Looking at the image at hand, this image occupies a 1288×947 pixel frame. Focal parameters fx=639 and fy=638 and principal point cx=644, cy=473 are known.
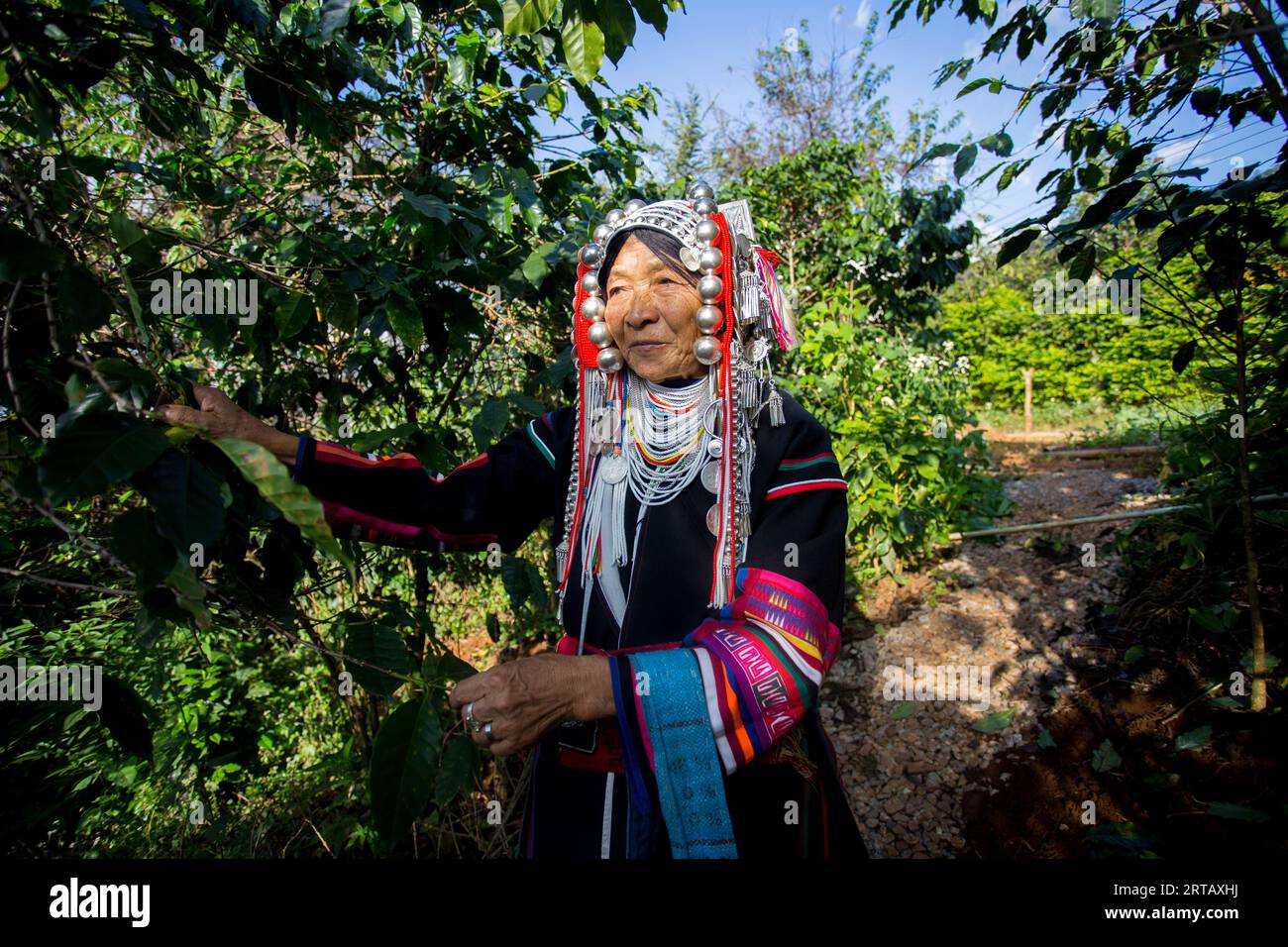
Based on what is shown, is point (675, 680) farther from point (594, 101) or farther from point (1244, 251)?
point (1244, 251)

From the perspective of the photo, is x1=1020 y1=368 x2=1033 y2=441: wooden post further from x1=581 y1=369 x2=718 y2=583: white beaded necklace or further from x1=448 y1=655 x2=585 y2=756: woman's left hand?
x1=448 y1=655 x2=585 y2=756: woman's left hand

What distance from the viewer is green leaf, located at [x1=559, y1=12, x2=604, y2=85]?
105 cm

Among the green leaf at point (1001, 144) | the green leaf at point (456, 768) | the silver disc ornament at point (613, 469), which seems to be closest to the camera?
the green leaf at point (456, 768)

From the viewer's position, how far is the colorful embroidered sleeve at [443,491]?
1.46 meters

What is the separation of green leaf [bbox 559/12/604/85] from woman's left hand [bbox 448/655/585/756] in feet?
3.25

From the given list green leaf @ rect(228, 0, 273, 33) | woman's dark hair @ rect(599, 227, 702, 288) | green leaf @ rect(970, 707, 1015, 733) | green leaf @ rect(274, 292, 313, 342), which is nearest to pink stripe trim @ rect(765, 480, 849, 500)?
woman's dark hair @ rect(599, 227, 702, 288)

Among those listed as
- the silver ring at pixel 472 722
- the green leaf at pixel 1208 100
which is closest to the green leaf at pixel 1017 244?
the green leaf at pixel 1208 100

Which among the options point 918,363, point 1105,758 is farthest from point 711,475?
point 918,363

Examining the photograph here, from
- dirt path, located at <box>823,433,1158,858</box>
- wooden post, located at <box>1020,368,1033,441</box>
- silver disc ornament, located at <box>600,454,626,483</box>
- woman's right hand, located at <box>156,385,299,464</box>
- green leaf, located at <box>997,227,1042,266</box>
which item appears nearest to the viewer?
woman's right hand, located at <box>156,385,299,464</box>

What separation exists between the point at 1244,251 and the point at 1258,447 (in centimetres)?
174

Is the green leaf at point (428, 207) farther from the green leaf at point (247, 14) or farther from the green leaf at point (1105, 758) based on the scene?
the green leaf at point (1105, 758)

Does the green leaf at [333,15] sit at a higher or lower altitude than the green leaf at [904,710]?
higher

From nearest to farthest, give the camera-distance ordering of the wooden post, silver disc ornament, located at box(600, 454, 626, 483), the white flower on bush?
silver disc ornament, located at box(600, 454, 626, 483)
the white flower on bush
the wooden post
